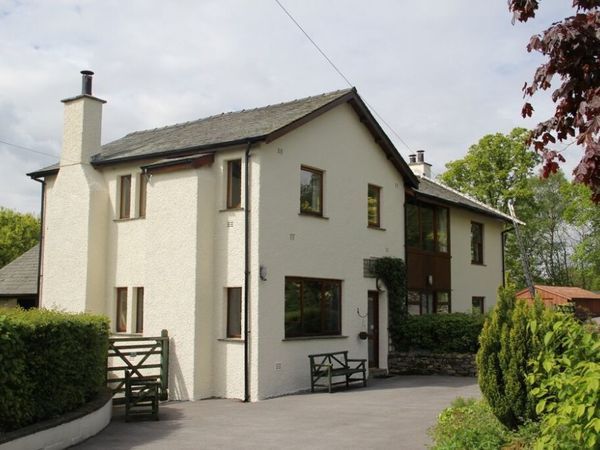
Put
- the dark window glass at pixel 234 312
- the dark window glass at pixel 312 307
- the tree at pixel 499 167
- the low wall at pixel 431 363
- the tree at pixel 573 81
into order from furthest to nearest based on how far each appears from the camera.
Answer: the tree at pixel 499 167 → the low wall at pixel 431 363 → the dark window glass at pixel 312 307 → the dark window glass at pixel 234 312 → the tree at pixel 573 81

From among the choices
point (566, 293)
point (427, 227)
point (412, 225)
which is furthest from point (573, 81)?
point (566, 293)

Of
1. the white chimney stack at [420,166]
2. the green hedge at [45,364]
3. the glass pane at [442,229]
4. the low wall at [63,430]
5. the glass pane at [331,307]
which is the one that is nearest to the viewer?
the low wall at [63,430]

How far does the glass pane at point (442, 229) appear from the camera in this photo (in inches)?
938

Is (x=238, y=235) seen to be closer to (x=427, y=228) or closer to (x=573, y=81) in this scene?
(x=427, y=228)

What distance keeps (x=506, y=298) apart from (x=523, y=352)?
2.98ft

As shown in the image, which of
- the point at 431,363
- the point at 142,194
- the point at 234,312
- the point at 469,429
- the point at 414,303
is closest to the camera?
the point at 469,429

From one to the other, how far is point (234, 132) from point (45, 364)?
8.53 metres

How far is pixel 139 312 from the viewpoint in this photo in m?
17.9

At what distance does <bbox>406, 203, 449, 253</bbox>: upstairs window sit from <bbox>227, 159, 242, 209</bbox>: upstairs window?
23.1ft

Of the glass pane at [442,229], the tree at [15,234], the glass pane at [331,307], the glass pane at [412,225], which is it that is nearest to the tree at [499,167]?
the glass pane at [442,229]

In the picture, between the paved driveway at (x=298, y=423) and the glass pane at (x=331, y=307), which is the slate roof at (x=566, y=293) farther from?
the paved driveway at (x=298, y=423)

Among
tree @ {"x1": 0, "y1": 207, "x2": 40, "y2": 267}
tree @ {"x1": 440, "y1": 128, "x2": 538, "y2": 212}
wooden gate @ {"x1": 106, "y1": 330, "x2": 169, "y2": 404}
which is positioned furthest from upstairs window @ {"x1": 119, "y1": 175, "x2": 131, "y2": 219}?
tree @ {"x1": 440, "y1": 128, "x2": 538, "y2": 212}

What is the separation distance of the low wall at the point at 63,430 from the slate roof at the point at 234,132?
6971mm

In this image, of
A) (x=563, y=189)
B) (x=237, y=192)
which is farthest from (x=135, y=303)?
(x=563, y=189)
